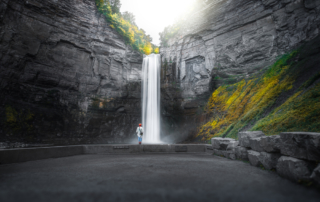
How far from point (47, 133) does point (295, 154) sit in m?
22.7

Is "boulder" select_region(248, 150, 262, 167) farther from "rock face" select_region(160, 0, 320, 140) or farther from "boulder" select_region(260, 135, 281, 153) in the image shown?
"rock face" select_region(160, 0, 320, 140)

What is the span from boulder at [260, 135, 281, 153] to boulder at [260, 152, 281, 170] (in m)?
0.15

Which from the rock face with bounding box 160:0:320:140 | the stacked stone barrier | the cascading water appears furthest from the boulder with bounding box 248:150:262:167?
the cascading water

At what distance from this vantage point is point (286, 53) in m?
18.5

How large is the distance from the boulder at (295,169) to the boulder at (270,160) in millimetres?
519

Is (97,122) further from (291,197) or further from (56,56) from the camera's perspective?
(291,197)

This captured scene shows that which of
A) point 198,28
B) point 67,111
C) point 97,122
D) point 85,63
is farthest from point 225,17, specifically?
point 67,111

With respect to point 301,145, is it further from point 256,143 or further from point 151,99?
point 151,99

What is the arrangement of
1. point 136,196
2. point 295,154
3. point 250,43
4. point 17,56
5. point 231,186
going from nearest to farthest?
point 136,196
point 231,186
point 295,154
point 17,56
point 250,43

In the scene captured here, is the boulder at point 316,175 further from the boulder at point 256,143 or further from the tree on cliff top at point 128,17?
the tree on cliff top at point 128,17

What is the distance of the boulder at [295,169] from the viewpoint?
10.9 ft

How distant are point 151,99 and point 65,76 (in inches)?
504

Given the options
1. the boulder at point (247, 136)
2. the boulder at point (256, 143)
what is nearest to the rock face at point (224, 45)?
the boulder at point (247, 136)

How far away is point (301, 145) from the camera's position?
11.3ft
